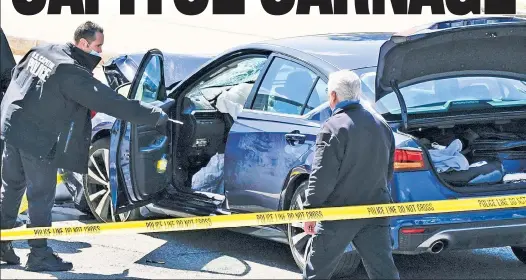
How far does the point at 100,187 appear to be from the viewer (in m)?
8.66

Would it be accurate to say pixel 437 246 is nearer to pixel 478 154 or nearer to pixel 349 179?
pixel 478 154

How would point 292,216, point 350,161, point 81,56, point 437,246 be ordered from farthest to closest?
point 81,56 < point 437,246 < point 292,216 < point 350,161

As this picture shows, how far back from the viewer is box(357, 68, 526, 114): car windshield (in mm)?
6988

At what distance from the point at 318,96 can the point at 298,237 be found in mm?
A: 925

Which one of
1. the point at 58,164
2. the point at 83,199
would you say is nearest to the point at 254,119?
the point at 58,164

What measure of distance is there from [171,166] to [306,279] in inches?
95.2

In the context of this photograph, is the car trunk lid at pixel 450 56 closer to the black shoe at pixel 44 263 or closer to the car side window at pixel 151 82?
the car side window at pixel 151 82

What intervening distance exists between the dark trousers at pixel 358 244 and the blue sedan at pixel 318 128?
667mm

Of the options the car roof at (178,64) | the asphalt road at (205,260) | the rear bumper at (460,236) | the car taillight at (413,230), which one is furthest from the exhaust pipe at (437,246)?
the car roof at (178,64)

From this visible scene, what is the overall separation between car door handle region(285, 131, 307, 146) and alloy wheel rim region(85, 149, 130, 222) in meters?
1.88


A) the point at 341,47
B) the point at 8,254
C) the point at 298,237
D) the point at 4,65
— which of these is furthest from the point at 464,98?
the point at 4,65

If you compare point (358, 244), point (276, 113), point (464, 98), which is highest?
point (464, 98)

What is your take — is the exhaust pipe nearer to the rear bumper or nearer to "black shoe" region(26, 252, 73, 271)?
the rear bumper

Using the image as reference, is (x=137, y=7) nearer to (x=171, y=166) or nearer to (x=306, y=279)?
(x=171, y=166)
